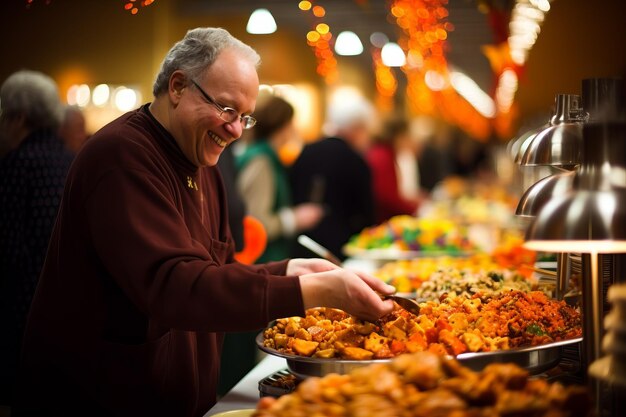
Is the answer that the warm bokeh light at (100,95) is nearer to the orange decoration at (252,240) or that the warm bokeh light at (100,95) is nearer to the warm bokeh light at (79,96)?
the warm bokeh light at (79,96)

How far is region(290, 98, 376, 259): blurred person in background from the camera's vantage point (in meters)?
7.67

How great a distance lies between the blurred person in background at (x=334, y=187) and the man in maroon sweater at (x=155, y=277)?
4.74 m

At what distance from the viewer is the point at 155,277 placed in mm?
2309

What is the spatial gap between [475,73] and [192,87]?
2227cm

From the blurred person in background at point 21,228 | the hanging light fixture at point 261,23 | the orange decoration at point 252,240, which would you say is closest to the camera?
the blurred person in background at point 21,228

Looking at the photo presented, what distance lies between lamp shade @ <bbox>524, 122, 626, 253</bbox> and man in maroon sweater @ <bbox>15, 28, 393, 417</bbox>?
0.72 metres

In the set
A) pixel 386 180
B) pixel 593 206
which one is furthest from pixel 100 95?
pixel 593 206

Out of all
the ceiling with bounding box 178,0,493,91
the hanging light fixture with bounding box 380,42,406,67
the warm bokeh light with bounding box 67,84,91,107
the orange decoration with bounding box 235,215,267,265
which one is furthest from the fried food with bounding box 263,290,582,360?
the ceiling with bounding box 178,0,493,91

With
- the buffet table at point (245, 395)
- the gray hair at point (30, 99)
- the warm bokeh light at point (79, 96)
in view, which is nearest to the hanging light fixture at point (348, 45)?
the warm bokeh light at point (79, 96)

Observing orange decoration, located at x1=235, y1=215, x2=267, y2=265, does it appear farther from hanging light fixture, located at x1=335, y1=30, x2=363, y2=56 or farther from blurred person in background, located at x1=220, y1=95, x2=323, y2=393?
hanging light fixture, located at x1=335, y1=30, x2=363, y2=56

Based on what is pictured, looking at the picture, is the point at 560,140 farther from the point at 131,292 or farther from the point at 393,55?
the point at 393,55

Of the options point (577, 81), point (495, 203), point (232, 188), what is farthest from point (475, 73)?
point (577, 81)

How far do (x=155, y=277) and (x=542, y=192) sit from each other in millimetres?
1257

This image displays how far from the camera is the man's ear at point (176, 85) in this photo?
270cm
